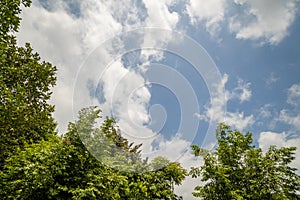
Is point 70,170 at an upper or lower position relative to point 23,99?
lower

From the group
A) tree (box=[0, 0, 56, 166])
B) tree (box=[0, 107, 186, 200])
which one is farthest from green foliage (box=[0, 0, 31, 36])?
tree (box=[0, 107, 186, 200])

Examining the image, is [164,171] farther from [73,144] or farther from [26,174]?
[26,174]

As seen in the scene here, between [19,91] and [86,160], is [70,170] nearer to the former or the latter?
[86,160]

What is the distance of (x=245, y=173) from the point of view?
1221cm

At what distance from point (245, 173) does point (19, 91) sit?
1012 cm

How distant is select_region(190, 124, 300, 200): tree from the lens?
11.4 metres

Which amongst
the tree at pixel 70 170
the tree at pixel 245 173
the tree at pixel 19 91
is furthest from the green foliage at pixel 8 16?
the tree at pixel 245 173

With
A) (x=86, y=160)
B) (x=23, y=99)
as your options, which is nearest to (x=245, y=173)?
(x=86, y=160)

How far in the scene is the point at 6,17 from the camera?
10344mm

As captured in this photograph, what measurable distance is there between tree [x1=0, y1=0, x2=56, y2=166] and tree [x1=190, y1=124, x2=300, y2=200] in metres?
7.48

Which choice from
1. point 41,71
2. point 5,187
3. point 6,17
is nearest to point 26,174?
point 5,187

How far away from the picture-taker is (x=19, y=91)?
10195 millimetres

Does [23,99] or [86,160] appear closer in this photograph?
[86,160]

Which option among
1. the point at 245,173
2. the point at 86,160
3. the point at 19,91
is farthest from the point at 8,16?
the point at 245,173
